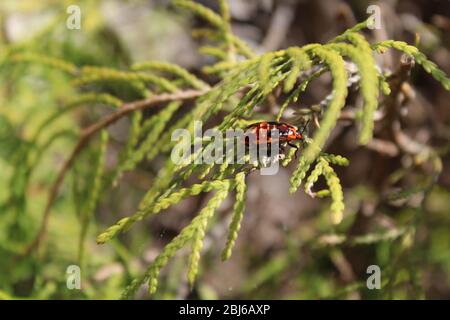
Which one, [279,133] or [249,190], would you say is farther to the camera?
[249,190]

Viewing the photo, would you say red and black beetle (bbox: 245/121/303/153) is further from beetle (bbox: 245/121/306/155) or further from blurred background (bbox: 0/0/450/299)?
blurred background (bbox: 0/0/450/299)

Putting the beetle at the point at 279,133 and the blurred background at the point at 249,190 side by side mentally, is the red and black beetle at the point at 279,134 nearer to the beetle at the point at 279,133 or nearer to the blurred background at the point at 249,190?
the beetle at the point at 279,133

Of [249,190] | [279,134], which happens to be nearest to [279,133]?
[279,134]

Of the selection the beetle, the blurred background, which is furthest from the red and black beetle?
the blurred background

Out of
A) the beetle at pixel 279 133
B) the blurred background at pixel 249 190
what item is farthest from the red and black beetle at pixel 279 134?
the blurred background at pixel 249 190

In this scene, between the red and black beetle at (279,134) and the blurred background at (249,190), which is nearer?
the red and black beetle at (279,134)

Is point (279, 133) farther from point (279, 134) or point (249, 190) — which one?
point (249, 190)

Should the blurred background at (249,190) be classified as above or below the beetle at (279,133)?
above
